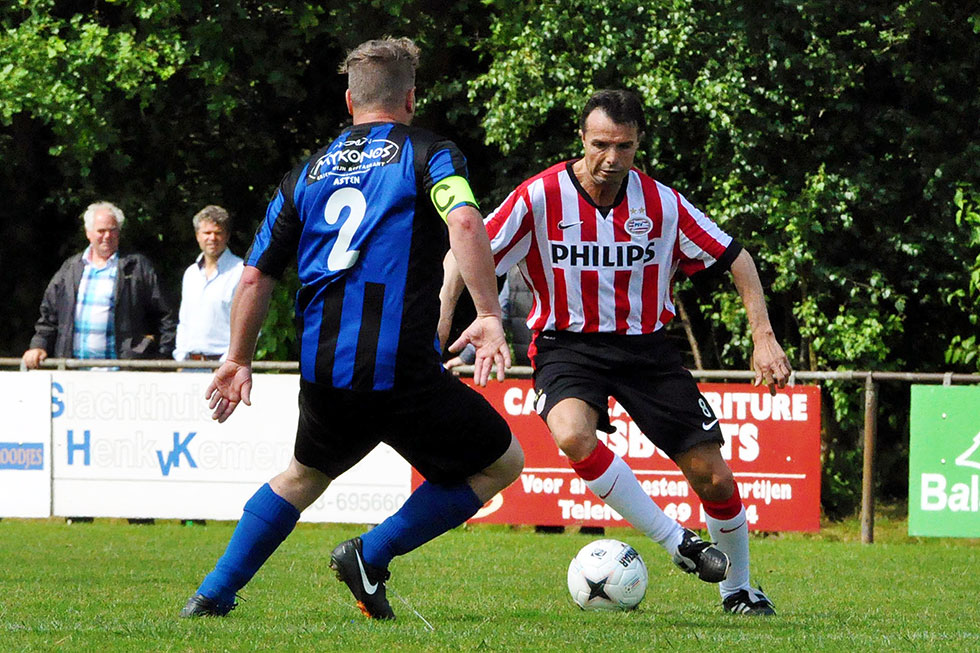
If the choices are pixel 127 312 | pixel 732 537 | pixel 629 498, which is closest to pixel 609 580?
pixel 629 498

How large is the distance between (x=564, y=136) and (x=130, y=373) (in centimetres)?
451

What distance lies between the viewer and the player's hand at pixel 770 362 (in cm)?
596

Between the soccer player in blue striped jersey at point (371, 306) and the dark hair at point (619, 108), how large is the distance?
1245mm

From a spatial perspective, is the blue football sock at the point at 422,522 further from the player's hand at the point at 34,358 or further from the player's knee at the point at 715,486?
the player's hand at the point at 34,358

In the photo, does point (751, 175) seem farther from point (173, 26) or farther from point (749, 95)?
point (173, 26)

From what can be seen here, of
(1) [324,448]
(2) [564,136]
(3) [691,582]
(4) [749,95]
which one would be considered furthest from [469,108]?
(1) [324,448]

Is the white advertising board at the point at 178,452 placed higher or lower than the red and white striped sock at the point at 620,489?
lower

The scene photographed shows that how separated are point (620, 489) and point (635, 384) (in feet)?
1.45

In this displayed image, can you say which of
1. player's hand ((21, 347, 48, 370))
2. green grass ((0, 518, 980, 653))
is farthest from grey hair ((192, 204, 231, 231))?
green grass ((0, 518, 980, 653))

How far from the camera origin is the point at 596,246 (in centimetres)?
630

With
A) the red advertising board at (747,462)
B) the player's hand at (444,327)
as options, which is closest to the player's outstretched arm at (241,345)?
the player's hand at (444,327)

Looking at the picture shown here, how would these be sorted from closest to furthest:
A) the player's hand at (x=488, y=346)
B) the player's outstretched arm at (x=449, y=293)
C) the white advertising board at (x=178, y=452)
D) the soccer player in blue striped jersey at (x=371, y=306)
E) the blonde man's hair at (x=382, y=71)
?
the player's hand at (x=488, y=346) → the soccer player in blue striped jersey at (x=371, y=306) → the blonde man's hair at (x=382, y=71) → the player's outstretched arm at (x=449, y=293) → the white advertising board at (x=178, y=452)

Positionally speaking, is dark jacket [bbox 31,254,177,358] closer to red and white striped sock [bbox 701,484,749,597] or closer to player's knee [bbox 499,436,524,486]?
red and white striped sock [bbox 701,484,749,597]

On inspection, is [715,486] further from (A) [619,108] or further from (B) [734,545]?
(A) [619,108]
